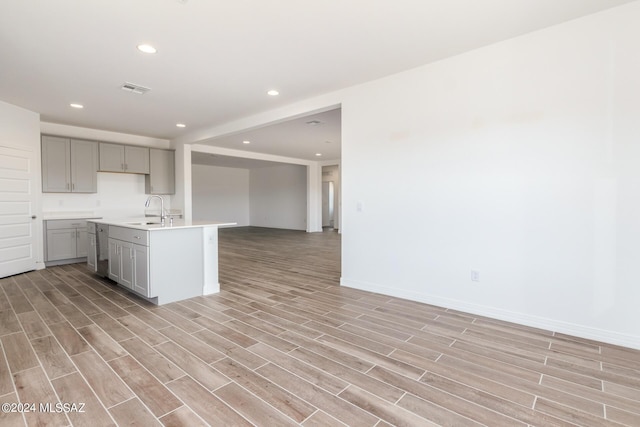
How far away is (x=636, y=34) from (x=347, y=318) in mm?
3360

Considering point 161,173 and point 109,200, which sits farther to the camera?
point 161,173

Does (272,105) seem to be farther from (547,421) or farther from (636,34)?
(547,421)

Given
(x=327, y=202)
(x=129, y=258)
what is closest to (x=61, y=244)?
(x=129, y=258)

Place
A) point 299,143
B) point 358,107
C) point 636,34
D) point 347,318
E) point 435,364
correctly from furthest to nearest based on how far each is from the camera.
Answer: point 299,143
point 358,107
point 347,318
point 636,34
point 435,364

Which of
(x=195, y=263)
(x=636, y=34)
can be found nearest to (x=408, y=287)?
(x=195, y=263)

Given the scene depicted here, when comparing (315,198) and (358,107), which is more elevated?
(358,107)

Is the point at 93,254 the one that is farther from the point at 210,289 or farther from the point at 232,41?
the point at 232,41

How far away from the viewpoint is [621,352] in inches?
95.5

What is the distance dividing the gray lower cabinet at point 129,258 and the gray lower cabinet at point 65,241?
6.34ft

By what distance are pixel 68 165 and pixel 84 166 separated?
0.25m

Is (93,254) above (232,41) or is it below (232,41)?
below

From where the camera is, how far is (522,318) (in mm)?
2955

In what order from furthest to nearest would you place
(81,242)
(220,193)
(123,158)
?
(220,193) → (123,158) → (81,242)

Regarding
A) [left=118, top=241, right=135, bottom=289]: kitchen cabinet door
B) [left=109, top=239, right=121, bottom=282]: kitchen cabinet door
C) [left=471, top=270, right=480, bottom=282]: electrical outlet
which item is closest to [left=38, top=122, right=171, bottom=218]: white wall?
[left=109, top=239, right=121, bottom=282]: kitchen cabinet door
